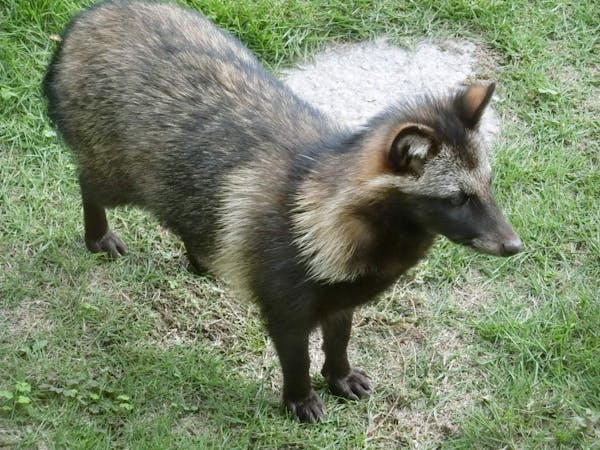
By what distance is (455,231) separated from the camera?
12.9 feet

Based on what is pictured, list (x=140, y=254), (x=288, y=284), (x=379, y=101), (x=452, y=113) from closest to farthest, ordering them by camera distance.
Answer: (x=452, y=113) → (x=288, y=284) → (x=140, y=254) → (x=379, y=101)

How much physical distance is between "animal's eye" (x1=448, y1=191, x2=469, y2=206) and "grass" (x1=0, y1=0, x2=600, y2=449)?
136 cm

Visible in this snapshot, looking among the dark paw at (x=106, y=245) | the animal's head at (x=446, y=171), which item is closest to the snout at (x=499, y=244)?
the animal's head at (x=446, y=171)

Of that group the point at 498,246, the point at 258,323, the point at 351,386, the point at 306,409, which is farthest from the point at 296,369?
the point at 498,246

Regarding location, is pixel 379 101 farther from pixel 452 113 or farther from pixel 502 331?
pixel 452 113

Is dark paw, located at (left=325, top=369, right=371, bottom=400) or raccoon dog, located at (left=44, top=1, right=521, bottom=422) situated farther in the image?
dark paw, located at (left=325, top=369, right=371, bottom=400)

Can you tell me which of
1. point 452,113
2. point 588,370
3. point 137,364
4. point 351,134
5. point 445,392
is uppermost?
point 452,113

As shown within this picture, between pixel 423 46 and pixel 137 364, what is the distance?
10.7ft

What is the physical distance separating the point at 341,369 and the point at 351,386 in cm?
12

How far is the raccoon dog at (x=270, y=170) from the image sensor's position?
3900 mm

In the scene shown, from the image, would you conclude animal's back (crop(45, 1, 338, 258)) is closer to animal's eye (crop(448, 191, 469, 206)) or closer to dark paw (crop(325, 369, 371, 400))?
animal's eye (crop(448, 191, 469, 206))

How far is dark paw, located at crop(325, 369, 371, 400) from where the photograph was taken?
4.84 metres

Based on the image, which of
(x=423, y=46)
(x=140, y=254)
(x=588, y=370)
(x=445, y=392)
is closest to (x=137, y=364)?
(x=140, y=254)

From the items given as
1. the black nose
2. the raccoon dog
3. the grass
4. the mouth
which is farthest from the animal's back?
the black nose
